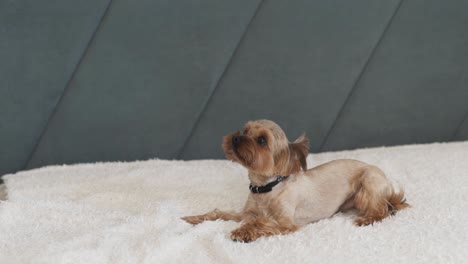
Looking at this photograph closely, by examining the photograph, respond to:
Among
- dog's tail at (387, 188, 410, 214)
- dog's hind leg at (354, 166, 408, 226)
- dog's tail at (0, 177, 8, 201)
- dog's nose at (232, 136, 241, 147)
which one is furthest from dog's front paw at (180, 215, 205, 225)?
dog's tail at (0, 177, 8, 201)

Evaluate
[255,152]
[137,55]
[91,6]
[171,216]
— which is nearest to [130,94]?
[137,55]

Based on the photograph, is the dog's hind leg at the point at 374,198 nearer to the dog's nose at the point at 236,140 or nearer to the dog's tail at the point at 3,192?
the dog's nose at the point at 236,140

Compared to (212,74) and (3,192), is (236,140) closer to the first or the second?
(212,74)

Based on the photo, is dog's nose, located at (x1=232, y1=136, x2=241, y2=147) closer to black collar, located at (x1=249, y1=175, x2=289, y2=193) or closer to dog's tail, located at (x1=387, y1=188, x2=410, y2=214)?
black collar, located at (x1=249, y1=175, x2=289, y2=193)

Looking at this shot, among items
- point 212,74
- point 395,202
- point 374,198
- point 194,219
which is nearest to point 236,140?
point 194,219

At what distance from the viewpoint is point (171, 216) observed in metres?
1.92

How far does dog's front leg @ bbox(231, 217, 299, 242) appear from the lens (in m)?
1.70

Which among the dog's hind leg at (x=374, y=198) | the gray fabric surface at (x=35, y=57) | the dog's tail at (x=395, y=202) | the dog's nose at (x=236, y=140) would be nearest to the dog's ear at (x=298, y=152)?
the dog's nose at (x=236, y=140)

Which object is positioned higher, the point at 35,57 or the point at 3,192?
the point at 35,57

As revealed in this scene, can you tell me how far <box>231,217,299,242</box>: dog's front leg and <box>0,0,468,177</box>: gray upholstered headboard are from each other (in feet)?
3.13

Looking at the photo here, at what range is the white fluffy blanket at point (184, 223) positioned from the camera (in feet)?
5.23

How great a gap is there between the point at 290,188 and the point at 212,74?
35.5 inches

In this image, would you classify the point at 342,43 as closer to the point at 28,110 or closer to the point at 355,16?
the point at 355,16

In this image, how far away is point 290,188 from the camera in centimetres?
187
